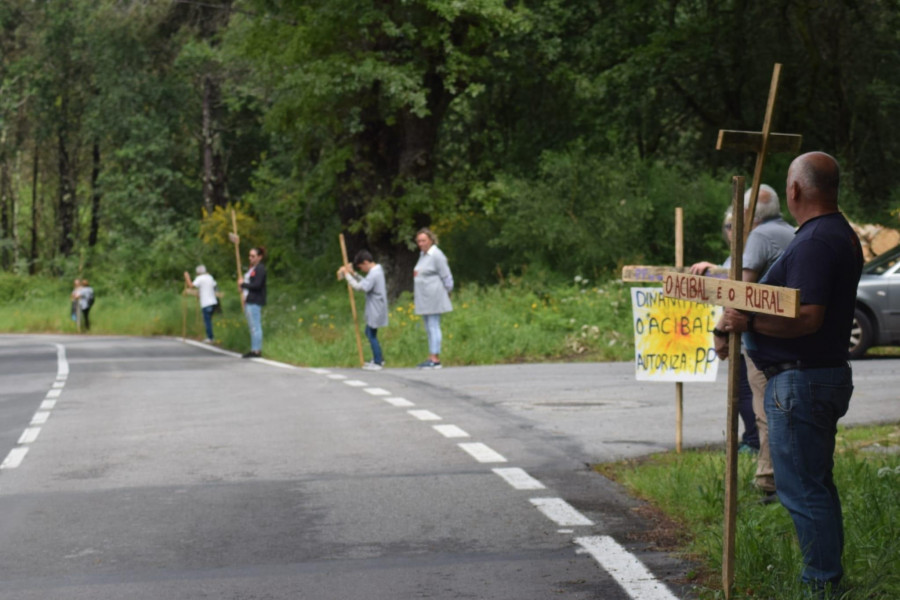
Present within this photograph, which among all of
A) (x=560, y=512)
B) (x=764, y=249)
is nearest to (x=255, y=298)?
(x=560, y=512)

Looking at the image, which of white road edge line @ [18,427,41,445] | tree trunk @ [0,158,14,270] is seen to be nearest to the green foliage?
white road edge line @ [18,427,41,445]

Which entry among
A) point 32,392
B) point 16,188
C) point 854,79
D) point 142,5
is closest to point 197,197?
point 142,5

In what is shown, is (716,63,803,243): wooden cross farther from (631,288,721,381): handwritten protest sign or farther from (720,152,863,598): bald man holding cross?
(631,288,721,381): handwritten protest sign

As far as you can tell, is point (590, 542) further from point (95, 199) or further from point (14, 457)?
point (95, 199)

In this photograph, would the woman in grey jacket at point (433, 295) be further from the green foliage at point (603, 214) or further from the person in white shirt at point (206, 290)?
the person in white shirt at point (206, 290)

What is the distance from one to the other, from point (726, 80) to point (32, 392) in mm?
18479

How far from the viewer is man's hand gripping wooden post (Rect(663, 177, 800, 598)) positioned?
214 inches

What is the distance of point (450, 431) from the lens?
40.1 feet

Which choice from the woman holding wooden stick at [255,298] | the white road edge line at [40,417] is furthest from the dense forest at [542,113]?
the white road edge line at [40,417]

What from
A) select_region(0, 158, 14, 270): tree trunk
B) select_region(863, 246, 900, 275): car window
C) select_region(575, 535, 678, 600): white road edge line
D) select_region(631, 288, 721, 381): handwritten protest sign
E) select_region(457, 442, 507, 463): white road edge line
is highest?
select_region(0, 158, 14, 270): tree trunk

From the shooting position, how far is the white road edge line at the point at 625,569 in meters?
6.13

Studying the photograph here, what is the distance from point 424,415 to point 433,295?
7.53 m

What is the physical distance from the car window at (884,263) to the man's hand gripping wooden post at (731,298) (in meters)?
14.9

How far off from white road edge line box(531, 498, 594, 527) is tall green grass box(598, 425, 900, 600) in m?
0.48
